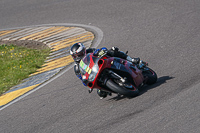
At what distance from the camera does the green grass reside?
978cm

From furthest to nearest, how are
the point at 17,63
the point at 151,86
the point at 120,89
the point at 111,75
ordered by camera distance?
the point at 17,63
the point at 151,86
the point at 111,75
the point at 120,89

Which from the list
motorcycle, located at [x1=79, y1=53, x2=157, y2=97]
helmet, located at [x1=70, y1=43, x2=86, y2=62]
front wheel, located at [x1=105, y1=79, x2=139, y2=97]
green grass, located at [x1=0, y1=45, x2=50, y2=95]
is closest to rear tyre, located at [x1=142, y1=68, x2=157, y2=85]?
motorcycle, located at [x1=79, y1=53, x2=157, y2=97]

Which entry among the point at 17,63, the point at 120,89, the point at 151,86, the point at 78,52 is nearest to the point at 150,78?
the point at 151,86

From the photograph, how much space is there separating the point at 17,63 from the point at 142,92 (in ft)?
18.5

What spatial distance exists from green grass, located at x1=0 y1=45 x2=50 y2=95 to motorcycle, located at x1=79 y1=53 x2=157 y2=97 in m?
3.81

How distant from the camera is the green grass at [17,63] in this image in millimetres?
9781

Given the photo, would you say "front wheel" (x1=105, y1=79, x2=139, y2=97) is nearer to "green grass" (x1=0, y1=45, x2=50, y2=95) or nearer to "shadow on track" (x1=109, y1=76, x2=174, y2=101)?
"shadow on track" (x1=109, y1=76, x2=174, y2=101)

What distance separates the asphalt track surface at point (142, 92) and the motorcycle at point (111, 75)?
24cm

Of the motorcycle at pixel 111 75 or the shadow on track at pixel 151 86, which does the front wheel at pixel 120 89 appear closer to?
the motorcycle at pixel 111 75

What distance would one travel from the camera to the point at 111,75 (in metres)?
6.21

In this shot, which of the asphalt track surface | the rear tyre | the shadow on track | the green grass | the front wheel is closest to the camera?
the asphalt track surface

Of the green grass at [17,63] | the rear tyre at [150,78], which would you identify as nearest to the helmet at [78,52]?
the rear tyre at [150,78]

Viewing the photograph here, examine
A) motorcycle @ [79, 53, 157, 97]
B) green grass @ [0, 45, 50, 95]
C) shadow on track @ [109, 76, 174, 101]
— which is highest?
motorcycle @ [79, 53, 157, 97]

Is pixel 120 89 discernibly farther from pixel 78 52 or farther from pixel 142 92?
pixel 78 52
